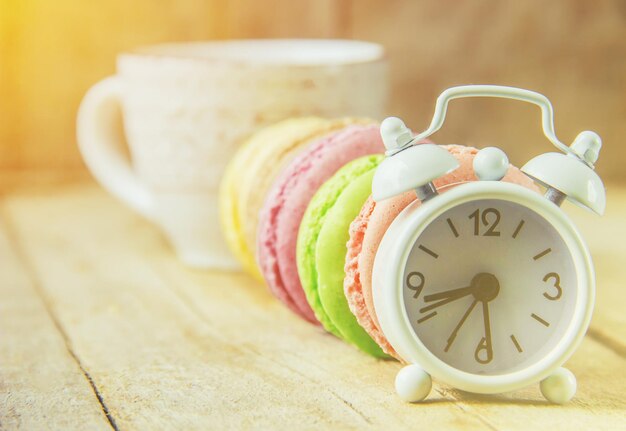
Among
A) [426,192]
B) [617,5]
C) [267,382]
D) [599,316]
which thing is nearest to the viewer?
[426,192]

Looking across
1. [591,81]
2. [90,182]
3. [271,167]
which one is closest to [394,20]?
[591,81]

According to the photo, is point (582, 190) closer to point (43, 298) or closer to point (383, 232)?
point (383, 232)

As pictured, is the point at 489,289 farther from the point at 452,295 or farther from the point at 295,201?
the point at 295,201

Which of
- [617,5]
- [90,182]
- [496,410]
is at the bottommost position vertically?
[90,182]

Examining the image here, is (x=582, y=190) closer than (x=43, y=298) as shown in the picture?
Yes

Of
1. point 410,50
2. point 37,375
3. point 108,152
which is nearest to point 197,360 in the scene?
point 37,375

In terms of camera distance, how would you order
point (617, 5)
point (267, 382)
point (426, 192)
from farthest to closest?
point (617, 5) → point (267, 382) → point (426, 192)

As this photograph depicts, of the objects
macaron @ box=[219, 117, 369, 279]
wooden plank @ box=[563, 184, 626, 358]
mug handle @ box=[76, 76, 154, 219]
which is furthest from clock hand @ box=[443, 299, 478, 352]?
mug handle @ box=[76, 76, 154, 219]

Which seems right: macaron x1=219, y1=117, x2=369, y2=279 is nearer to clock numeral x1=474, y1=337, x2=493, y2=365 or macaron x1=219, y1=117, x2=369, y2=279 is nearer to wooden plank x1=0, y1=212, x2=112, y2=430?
wooden plank x1=0, y1=212, x2=112, y2=430
